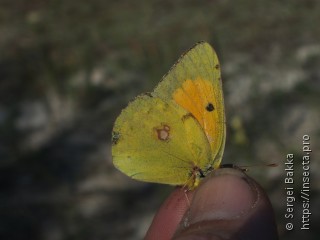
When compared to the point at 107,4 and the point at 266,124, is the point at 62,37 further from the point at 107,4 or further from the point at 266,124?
the point at 266,124

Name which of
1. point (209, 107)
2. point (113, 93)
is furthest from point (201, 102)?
point (113, 93)

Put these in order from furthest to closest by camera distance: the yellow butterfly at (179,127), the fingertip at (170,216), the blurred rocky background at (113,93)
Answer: the blurred rocky background at (113,93) < the fingertip at (170,216) < the yellow butterfly at (179,127)

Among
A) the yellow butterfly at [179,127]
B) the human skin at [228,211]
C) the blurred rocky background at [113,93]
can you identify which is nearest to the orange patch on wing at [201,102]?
the yellow butterfly at [179,127]

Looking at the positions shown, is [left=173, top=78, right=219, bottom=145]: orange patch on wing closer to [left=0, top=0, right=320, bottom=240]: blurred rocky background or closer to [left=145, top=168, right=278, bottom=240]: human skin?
[left=145, top=168, right=278, bottom=240]: human skin

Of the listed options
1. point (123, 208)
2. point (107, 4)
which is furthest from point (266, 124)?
point (107, 4)

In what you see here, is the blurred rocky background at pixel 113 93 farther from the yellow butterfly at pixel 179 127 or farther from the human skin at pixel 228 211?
the human skin at pixel 228 211
